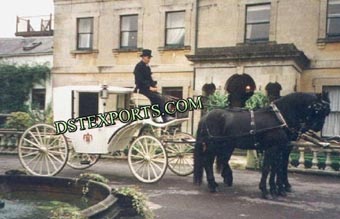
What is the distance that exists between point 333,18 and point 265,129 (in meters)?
10.8

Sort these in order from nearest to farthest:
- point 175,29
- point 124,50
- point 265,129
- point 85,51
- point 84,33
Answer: point 265,129, point 175,29, point 124,50, point 85,51, point 84,33

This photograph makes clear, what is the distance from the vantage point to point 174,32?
19.6 m

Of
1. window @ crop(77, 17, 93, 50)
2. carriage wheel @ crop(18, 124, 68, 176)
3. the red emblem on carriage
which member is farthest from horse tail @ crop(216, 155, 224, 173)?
window @ crop(77, 17, 93, 50)

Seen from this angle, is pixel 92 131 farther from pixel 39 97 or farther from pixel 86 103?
pixel 39 97

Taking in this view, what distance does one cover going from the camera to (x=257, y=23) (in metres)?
18.0

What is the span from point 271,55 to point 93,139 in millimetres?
8760

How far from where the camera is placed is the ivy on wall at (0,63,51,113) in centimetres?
2308

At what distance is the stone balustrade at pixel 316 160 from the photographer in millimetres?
11338

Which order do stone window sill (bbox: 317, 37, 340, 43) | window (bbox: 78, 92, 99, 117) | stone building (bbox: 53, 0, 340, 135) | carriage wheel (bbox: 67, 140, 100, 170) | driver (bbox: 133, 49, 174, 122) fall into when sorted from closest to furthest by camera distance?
driver (bbox: 133, 49, 174, 122), window (bbox: 78, 92, 99, 117), carriage wheel (bbox: 67, 140, 100, 170), stone building (bbox: 53, 0, 340, 135), stone window sill (bbox: 317, 37, 340, 43)

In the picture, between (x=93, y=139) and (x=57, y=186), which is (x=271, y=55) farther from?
(x=57, y=186)

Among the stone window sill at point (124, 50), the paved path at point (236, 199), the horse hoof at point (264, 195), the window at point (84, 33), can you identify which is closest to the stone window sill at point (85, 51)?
the window at point (84, 33)

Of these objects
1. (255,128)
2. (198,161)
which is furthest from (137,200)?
(255,128)

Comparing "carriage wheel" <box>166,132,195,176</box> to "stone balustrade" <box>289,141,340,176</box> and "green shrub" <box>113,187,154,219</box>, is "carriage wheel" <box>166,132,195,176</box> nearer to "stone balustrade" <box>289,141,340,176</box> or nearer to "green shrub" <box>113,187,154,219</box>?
"stone balustrade" <box>289,141,340,176</box>

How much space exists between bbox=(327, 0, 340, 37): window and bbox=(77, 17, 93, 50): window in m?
11.8
